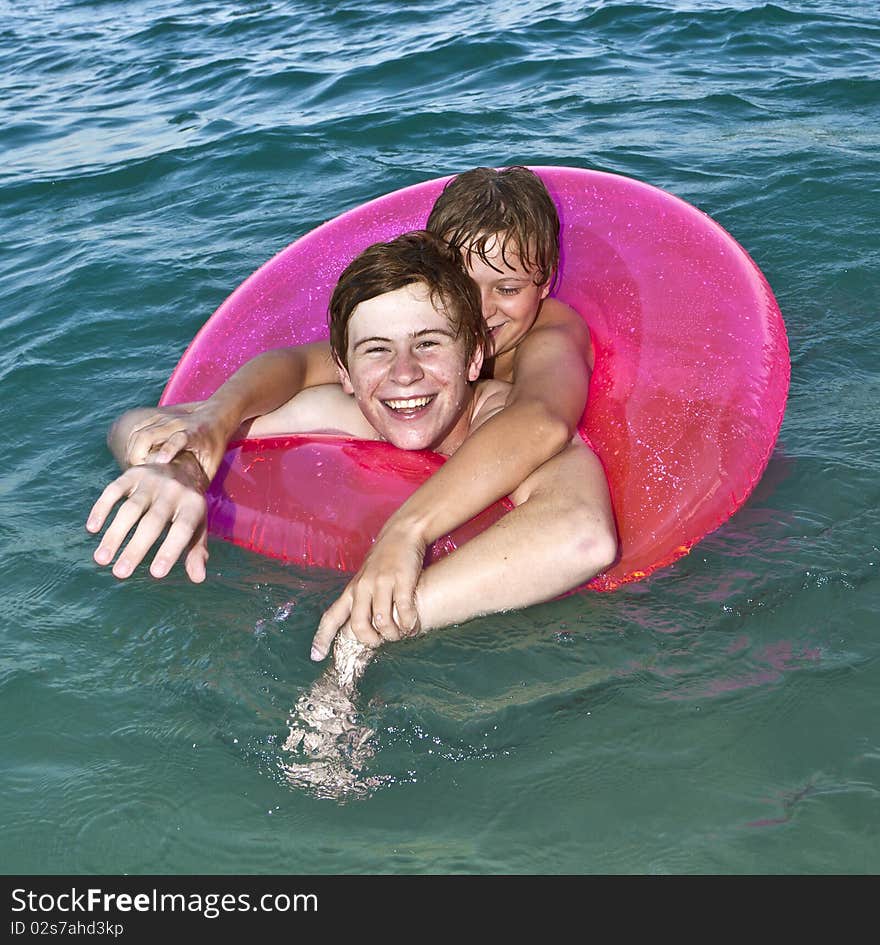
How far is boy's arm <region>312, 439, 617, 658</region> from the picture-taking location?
9.12ft

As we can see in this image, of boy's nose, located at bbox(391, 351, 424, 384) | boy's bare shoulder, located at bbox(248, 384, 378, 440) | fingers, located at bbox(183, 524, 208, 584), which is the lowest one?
boy's bare shoulder, located at bbox(248, 384, 378, 440)

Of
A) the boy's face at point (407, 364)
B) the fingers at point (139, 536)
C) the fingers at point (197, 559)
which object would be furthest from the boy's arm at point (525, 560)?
the fingers at point (139, 536)

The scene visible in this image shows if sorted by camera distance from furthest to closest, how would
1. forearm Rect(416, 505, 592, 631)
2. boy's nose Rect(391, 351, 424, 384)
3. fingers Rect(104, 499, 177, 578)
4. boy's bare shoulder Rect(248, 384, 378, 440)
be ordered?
boy's bare shoulder Rect(248, 384, 378, 440), boy's nose Rect(391, 351, 424, 384), forearm Rect(416, 505, 592, 631), fingers Rect(104, 499, 177, 578)

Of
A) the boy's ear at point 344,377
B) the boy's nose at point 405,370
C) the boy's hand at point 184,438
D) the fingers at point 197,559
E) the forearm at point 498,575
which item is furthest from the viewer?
the boy's ear at point 344,377

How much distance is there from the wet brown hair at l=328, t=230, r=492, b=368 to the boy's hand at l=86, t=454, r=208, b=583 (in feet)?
2.28

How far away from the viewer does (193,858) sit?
2.27 meters

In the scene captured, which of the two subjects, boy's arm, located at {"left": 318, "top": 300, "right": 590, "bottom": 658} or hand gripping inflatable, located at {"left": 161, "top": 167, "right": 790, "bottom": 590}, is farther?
hand gripping inflatable, located at {"left": 161, "top": 167, "right": 790, "bottom": 590}

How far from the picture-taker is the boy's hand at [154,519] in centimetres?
245

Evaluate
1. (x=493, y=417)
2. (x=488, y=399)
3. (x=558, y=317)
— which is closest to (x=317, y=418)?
(x=488, y=399)

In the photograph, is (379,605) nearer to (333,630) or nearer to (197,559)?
(333,630)

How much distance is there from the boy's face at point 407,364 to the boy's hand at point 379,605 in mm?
527

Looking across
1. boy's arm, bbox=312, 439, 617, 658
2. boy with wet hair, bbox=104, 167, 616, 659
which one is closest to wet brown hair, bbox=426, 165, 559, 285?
boy with wet hair, bbox=104, 167, 616, 659

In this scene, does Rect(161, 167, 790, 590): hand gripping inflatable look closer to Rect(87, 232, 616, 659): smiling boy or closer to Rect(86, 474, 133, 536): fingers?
Rect(87, 232, 616, 659): smiling boy

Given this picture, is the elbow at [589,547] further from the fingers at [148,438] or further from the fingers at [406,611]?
the fingers at [148,438]
